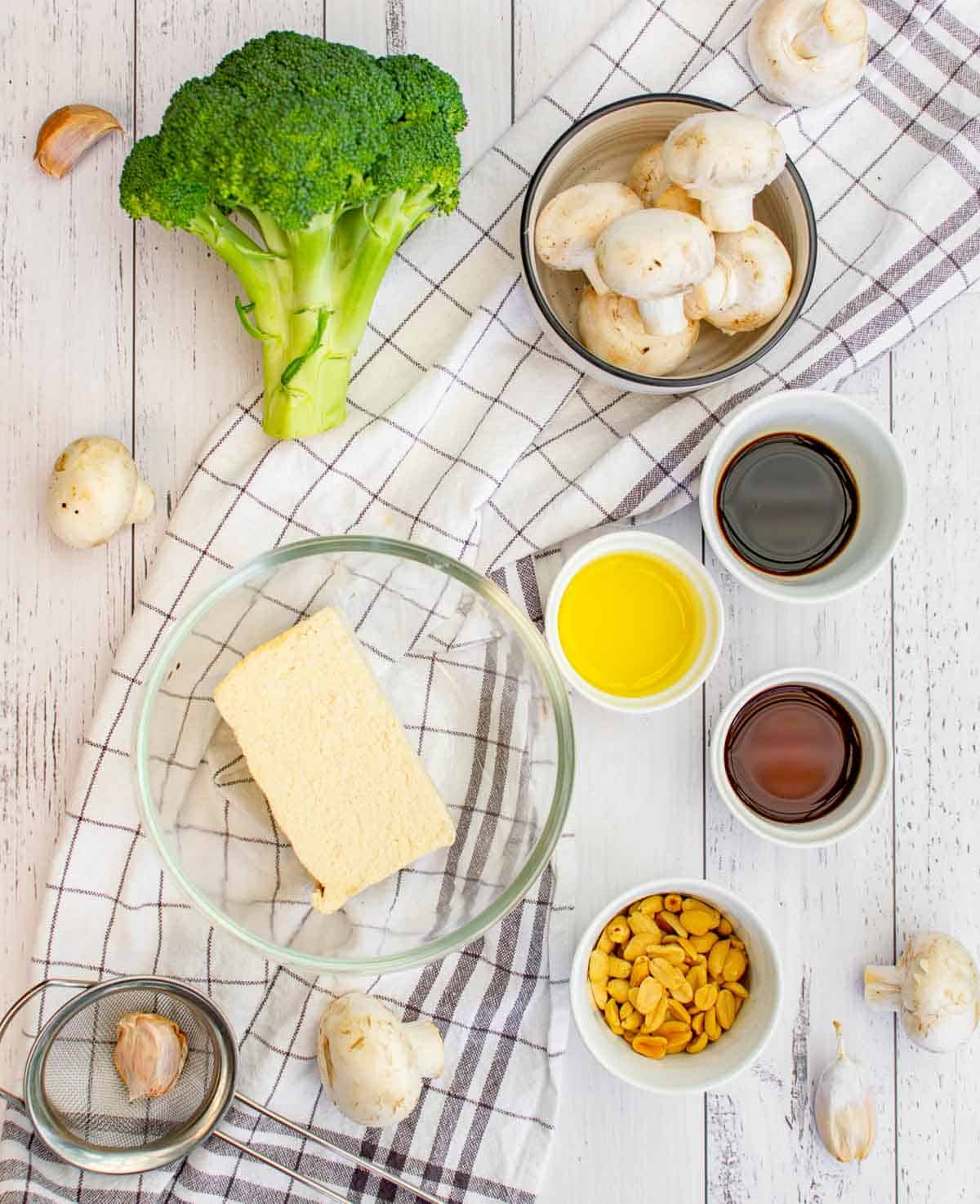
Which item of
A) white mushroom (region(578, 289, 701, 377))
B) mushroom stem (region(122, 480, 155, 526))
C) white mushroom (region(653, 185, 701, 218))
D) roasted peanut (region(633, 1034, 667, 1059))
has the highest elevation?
white mushroom (region(653, 185, 701, 218))

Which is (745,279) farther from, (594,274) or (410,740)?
(410,740)

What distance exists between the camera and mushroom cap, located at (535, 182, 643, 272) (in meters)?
1.24

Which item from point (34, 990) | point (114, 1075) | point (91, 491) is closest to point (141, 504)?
point (91, 491)

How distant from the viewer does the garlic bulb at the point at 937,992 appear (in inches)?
53.0

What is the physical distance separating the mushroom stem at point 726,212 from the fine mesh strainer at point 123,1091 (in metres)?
0.99

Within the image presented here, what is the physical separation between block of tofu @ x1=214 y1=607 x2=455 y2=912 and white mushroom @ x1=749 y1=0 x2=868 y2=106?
776mm

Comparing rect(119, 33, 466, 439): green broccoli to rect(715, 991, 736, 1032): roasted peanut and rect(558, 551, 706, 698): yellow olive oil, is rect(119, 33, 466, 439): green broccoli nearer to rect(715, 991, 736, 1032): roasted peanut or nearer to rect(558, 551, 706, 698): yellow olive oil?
rect(558, 551, 706, 698): yellow olive oil

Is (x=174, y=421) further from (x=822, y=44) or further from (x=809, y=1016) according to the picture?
(x=809, y=1016)

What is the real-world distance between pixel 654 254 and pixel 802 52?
14.8 inches

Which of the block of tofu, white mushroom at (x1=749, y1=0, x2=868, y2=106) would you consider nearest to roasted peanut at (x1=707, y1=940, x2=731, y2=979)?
the block of tofu

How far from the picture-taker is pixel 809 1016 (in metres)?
1.41

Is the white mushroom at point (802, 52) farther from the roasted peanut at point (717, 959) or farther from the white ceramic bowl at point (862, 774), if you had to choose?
the roasted peanut at point (717, 959)

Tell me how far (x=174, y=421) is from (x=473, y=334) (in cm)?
36

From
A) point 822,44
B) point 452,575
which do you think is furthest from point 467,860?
point 822,44
